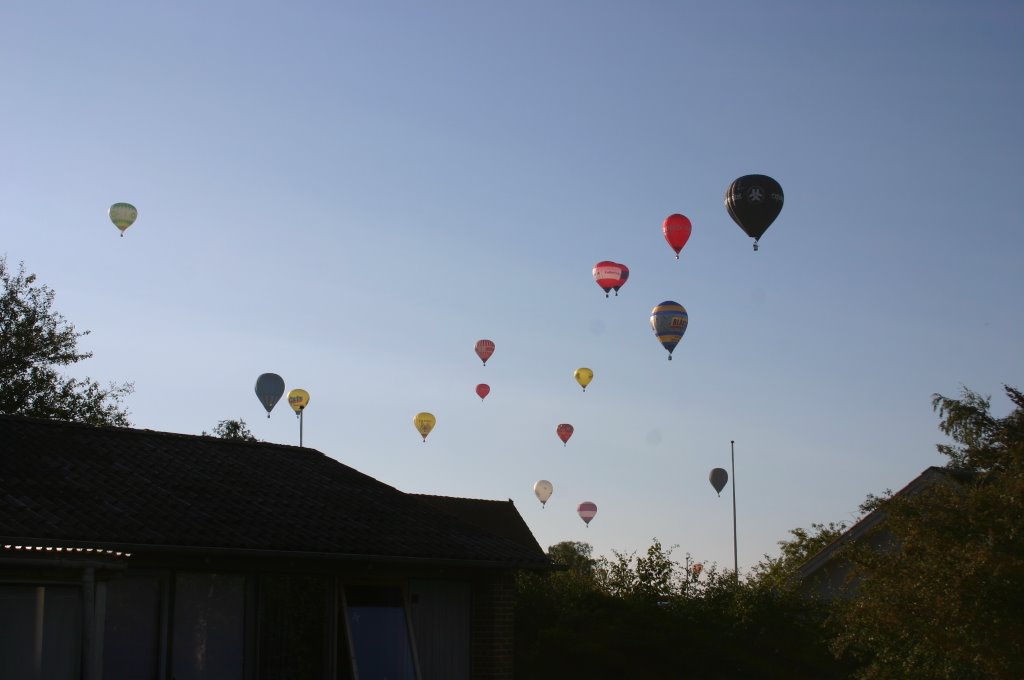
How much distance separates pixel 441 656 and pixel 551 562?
2157 millimetres

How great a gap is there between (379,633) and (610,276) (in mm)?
22783

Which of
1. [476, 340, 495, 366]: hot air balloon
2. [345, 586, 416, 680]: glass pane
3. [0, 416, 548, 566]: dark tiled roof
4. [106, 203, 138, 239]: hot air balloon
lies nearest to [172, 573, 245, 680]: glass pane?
[0, 416, 548, 566]: dark tiled roof

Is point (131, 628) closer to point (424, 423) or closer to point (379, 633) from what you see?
point (379, 633)

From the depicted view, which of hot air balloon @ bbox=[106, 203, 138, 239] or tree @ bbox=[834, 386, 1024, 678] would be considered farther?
hot air balloon @ bbox=[106, 203, 138, 239]

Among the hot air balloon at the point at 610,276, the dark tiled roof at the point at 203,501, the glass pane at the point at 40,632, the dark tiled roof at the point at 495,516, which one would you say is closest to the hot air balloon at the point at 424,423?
the dark tiled roof at the point at 495,516

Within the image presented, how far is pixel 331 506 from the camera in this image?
58.0ft

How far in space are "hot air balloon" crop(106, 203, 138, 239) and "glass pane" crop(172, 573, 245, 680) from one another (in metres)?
23.6

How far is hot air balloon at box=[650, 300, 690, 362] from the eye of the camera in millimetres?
34750

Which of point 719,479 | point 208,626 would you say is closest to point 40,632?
point 208,626

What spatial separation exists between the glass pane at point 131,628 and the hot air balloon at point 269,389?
25763mm

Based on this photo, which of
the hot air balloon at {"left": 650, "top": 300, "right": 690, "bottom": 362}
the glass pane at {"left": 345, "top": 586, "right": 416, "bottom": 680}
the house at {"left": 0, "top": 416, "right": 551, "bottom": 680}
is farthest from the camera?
the hot air balloon at {"left": 650, "top": 300, "right": 690, "bottom": 362}

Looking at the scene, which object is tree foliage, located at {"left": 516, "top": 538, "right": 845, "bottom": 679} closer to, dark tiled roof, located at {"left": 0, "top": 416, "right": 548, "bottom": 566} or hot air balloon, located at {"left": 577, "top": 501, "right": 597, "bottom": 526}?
dark tiled roof, located at {"left": 0, "top": 416, "right": 548, "bottom": 566}

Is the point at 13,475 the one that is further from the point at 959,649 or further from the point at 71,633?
the point at 959,649

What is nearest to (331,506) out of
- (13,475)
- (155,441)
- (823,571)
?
(155,441)
